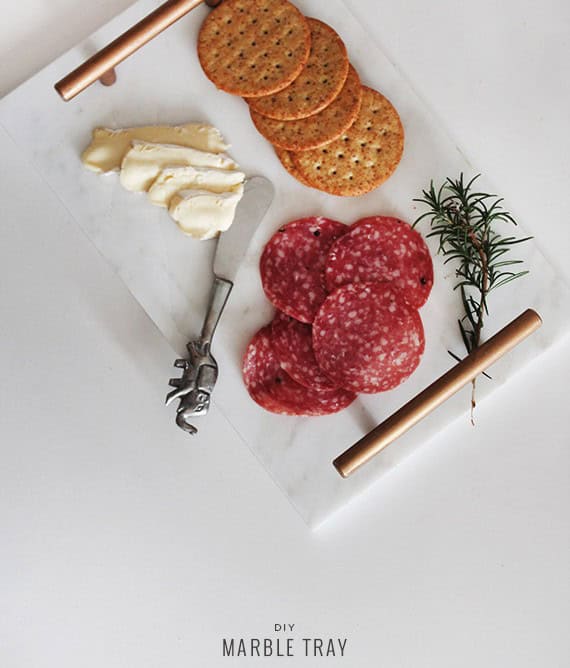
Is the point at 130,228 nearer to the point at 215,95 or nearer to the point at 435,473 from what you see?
the point at 215,95

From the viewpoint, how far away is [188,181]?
0.84m

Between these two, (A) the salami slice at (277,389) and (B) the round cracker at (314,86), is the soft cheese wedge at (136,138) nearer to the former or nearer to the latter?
(B) the round cracker at (314,86)

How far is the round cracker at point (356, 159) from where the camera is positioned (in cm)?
83

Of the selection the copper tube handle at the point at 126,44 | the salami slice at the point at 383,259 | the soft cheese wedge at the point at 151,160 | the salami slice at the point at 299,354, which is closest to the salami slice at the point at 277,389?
the salami slice at the point at 299,354

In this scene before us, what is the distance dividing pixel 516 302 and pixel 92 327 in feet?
1.75

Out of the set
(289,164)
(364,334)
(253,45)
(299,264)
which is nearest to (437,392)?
(364,334)

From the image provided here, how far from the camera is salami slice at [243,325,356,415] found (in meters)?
0.84

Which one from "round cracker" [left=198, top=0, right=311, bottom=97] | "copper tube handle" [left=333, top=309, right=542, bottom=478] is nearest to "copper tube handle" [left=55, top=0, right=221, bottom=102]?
"round cracker" [left=198, top=0, right=311, bottom=97]

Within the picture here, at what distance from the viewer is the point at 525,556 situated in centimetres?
90

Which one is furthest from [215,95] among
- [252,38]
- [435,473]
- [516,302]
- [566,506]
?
[566,506]

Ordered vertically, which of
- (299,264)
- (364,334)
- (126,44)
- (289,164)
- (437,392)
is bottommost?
(437,392)

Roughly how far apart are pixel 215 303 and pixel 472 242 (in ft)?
1.02

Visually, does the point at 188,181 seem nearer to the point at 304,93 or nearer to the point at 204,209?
the point at 204,209

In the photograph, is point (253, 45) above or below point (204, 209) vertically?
above
